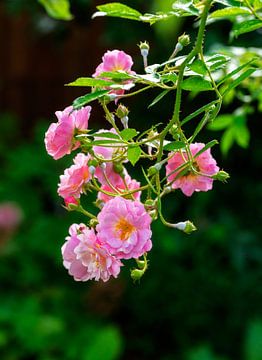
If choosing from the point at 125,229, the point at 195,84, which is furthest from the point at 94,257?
the point at 195,84

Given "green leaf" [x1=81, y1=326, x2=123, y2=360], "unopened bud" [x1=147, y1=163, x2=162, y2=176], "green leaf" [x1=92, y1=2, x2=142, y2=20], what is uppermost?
"green leaf" [x1=92, y1=2, x2=142, y2=20]

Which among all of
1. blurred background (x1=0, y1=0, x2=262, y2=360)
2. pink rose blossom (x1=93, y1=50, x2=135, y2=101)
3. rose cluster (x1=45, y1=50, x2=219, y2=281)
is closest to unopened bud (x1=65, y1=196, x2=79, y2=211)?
rose cluster (x1=45, y1=50, x2=219, y2=281)

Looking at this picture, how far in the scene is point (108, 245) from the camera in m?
0.57

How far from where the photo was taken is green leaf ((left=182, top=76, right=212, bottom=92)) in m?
0.56

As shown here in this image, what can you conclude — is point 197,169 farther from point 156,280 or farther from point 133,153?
point 156,280

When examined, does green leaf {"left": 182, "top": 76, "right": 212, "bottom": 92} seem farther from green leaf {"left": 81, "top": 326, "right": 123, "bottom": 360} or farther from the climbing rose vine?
green leaf {"left": 81, "top": 326, "right": 123, "bottom": 360}

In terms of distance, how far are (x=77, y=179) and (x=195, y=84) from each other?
13cm

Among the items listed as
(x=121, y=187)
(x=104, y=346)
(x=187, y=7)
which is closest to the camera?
(x=187, y=7)

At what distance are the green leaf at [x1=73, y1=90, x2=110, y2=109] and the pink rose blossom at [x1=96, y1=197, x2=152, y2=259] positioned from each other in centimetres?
8

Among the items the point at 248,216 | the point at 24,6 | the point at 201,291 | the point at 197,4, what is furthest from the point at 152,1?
the point at 197,4

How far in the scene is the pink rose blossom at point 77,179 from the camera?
0.62 metres

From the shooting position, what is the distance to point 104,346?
9.41 ft

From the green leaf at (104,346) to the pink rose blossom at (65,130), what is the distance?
230 centimetres

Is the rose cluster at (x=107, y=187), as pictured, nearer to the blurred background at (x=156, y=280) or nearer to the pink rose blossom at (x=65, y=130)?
the pink rose blossom at (x=65, y=130)
